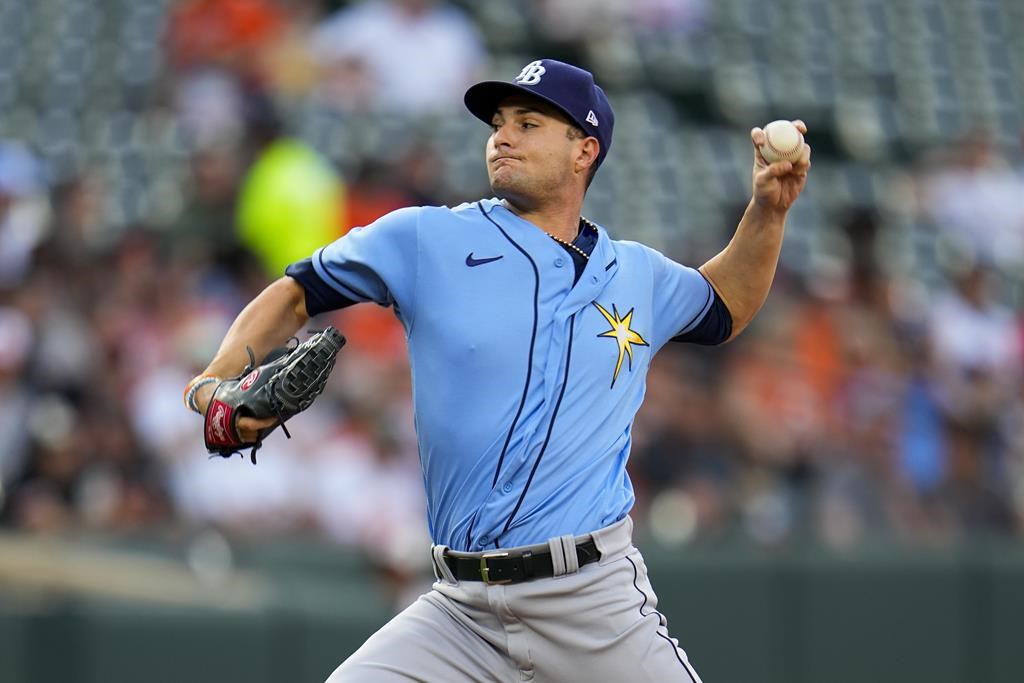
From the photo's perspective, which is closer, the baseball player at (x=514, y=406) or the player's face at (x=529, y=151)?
the baseball player at (x=514, y=406)

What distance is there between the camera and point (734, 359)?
8859 mm

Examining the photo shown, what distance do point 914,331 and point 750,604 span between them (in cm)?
225

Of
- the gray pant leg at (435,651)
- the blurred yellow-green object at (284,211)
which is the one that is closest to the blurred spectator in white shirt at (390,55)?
the blurred yellow-green object at (284,211)

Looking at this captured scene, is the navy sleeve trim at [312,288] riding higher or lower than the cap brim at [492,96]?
lower

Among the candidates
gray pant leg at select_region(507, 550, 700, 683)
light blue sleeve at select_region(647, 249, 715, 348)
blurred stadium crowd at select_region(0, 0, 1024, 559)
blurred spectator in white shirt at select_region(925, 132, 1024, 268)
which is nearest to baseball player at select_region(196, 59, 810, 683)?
gray pant leg at select_region(507, 550, 700, 683)

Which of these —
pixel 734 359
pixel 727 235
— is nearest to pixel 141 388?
pixel 734 359

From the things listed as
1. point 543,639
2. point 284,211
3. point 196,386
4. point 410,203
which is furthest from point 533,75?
point 410,203

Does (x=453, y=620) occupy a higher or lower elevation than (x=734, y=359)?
lower

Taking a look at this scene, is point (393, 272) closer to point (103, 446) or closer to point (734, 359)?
point (103, 446)

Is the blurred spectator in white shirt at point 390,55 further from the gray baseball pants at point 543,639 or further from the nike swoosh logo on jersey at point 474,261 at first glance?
the gray baseball pants at point 543,639

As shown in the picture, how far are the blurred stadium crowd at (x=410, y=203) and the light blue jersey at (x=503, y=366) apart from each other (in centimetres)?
349

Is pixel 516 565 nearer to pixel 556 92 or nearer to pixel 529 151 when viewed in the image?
pixel 529 151

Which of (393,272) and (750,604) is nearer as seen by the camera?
(393,272)

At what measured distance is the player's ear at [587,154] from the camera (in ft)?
13.7
